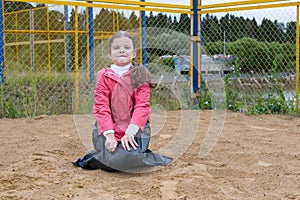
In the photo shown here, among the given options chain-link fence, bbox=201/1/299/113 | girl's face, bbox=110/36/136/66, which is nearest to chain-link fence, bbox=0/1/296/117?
A: chain-link fence, bbox=201/1/299/113

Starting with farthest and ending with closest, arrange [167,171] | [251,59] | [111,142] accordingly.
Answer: [251,59]
[167,171]
[111,142]

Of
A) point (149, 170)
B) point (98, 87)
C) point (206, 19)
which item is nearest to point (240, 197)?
point (149, 170)

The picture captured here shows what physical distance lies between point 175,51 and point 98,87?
146 inches

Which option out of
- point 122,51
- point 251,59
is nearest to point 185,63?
point 251,59

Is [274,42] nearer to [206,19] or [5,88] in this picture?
[206,19]

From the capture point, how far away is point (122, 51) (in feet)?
10.1

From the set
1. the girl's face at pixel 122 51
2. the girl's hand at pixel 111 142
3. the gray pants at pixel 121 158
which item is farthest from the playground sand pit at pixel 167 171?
the girl's face at pixel 122 51

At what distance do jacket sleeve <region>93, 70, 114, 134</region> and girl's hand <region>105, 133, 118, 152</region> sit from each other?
55 mm

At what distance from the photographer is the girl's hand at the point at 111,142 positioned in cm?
288

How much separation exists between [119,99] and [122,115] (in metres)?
0.12

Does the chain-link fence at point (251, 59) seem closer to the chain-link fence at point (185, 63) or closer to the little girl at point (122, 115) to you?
the chain-link fence at point (185, 63)

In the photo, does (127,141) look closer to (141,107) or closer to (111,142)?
(111,142)

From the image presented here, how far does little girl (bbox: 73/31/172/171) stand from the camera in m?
2.92

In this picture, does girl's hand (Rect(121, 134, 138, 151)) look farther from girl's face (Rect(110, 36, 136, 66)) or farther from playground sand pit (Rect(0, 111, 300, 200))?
girl's face (Rect(110, 36, 136, 66))
